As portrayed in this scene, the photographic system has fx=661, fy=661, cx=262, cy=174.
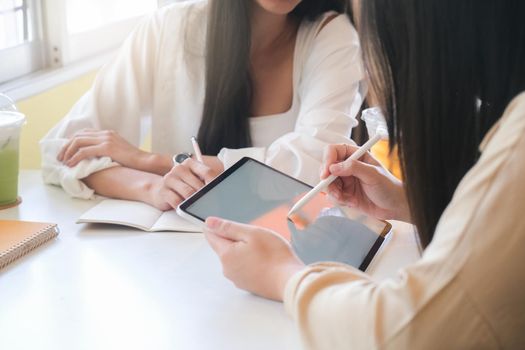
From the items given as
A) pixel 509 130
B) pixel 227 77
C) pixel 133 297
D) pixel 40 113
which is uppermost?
pixel 509 130

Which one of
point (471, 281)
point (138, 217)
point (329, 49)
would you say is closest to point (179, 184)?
point (138, 217)

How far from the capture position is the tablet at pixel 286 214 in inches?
35.2

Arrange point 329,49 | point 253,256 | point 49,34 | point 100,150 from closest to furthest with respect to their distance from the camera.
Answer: point 253,256, point 100,150, point 329,49, point 49,34

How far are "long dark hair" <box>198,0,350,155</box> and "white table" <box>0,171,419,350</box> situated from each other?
1.28 feet

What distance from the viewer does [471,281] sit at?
1.61 ft

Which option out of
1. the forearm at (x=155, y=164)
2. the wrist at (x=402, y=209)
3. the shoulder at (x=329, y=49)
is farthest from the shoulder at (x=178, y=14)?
the wrist at (x=402, y=209)

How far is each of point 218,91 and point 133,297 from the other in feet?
2.04

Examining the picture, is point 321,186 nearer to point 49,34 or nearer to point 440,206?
point 440,206

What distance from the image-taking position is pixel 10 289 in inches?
32.3

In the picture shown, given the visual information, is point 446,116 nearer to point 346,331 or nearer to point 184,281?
point 346,331

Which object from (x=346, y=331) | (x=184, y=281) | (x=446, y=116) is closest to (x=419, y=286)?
(x=346, y=331)

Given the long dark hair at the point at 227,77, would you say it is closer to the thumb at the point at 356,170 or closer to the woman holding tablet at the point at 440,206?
the thumb at the point at 356,170

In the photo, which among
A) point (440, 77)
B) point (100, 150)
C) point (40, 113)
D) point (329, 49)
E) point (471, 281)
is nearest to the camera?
point (471, 281)

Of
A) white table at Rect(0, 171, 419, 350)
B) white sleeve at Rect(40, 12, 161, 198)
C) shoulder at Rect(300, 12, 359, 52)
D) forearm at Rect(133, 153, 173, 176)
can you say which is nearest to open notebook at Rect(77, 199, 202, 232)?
white table at Rect(0, 171, 419, 350)
